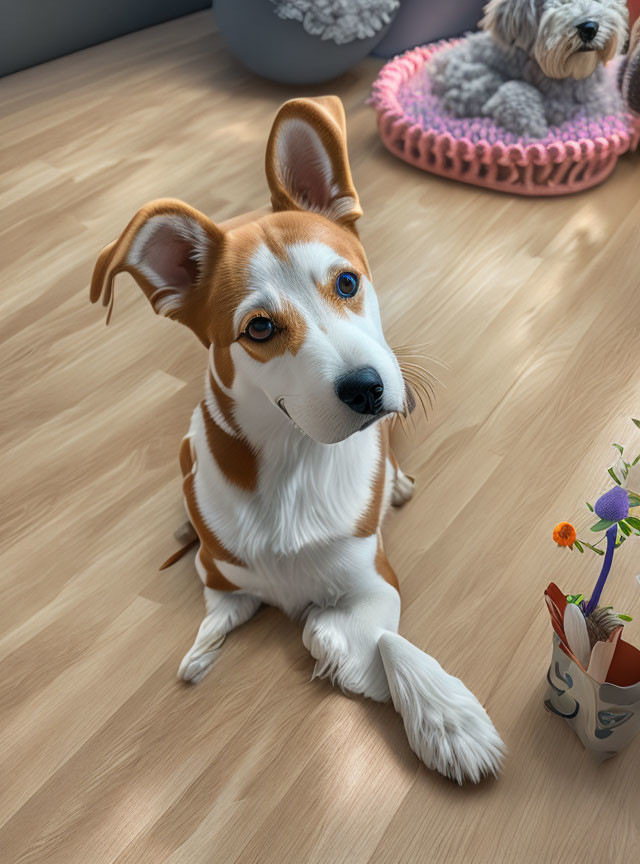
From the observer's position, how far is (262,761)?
41.3 inches

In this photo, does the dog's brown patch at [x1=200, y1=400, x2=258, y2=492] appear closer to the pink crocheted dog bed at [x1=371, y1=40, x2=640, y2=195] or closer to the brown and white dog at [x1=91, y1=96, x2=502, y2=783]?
the brown and white dog at [x1=91, y1=96, x2=502, y2=783]

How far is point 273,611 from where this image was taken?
1221 millimetres

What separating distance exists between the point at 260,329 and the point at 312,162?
24 cm

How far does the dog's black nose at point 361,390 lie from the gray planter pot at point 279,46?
1889 millimetres

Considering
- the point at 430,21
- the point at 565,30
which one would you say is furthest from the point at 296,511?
the point at 430,21

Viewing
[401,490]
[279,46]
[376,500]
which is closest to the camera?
[376,500]

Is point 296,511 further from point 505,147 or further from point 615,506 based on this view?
point 505,147

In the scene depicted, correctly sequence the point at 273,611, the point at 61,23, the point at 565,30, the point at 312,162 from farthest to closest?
the point at 61,23, the point at 565,30, the point at 273,611, the point at 312,162

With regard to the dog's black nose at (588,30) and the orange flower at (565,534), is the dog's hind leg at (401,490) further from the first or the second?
the dog's black nose at (588,30)

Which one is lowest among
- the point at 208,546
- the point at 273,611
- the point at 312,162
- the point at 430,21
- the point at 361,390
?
the point at 273,611

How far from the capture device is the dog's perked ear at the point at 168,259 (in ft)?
2.89

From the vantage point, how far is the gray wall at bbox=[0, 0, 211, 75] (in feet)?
8.70

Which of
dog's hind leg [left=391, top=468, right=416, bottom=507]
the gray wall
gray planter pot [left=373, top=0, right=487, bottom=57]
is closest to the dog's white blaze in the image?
dog's hind leg [left=391, top=468, right=416, bottom=507]

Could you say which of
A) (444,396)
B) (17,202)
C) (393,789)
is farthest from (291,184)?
(17,202)
